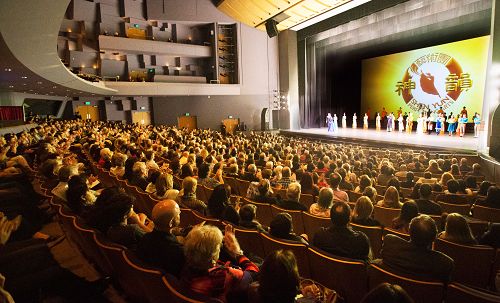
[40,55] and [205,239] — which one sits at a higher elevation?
[40,55]

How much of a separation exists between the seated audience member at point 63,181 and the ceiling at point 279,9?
36.8ft

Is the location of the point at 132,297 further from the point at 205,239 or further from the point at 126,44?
the point at 126,44

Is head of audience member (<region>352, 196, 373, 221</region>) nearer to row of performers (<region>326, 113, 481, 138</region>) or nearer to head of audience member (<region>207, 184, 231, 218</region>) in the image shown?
head of audience member (<region>207, 184, 231, 218</region>)

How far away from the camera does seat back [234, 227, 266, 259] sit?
8.56ft

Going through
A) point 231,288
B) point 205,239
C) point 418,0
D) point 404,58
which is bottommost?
point 231,288

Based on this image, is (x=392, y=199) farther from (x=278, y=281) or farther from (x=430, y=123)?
(x=430, y=123)

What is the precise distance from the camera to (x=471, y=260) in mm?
2449

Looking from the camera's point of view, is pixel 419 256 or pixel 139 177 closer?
pixel 419 256

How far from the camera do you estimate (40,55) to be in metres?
6.79

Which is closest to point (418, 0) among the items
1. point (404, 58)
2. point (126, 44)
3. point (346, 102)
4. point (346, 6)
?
point (346, 6)

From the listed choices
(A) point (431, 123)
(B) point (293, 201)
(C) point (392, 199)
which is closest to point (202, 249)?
(B) point (293, 201)

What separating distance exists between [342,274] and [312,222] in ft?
3.72

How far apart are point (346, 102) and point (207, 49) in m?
10.7

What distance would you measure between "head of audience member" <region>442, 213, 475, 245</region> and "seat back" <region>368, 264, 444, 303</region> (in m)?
0.98
